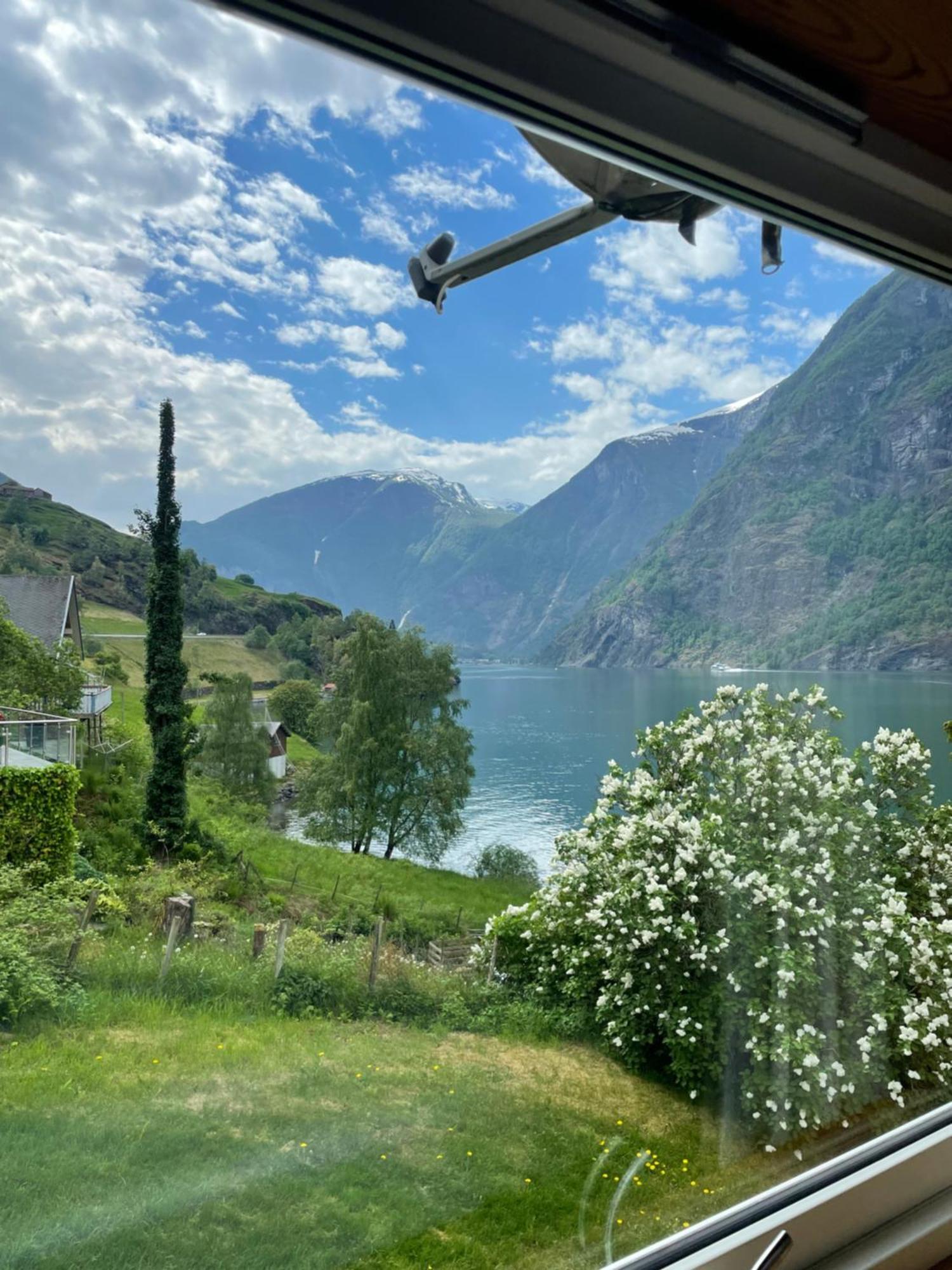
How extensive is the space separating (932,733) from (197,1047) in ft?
6.00

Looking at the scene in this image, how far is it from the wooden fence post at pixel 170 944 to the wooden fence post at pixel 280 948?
6.3 inches

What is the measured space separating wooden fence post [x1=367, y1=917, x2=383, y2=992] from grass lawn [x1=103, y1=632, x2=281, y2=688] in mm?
511

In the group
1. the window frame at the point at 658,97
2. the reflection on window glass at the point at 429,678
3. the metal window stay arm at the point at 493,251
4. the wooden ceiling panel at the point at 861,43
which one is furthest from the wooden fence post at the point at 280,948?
the wooden ceiling panel at the point at 861,43

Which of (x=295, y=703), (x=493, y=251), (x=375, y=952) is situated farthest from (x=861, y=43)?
(x=375, y=952)

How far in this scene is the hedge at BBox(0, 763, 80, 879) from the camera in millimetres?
976

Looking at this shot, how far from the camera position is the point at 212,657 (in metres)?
→ 1.30

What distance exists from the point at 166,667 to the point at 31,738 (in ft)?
0.83

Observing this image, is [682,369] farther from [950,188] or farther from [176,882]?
[176,882]

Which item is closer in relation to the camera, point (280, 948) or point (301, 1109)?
point (301, 1109)

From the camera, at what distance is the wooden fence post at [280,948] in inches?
49.3

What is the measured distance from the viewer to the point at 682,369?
1497 mm

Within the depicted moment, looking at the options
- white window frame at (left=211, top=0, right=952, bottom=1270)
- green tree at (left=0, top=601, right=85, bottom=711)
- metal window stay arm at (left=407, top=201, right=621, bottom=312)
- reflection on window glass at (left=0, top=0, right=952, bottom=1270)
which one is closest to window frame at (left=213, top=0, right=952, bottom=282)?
white window frame at (left=211, top=0, right=952, bottom=1270)

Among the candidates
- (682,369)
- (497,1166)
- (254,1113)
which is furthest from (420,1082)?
(682,369)

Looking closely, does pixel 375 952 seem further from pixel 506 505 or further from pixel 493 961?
pixel 506 505
